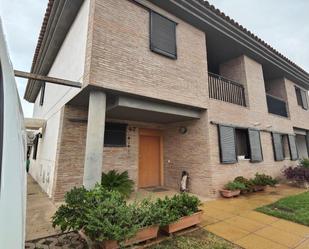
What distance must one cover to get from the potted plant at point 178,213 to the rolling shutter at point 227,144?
128 inches

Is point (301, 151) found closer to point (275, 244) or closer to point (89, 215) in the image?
point (275, 244)

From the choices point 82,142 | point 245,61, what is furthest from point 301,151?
point 82,142

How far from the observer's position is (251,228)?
152 inches

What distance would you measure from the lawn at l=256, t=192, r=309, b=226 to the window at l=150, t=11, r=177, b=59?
538 cm

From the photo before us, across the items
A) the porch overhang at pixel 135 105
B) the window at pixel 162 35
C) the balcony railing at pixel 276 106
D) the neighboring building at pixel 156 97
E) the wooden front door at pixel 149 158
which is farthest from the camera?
the balcony railing at pixel 276 106

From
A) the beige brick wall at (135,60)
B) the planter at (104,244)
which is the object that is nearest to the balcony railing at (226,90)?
the beige brick wall at (135,60)

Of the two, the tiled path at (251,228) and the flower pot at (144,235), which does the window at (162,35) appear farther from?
the tiled path at (251,228)

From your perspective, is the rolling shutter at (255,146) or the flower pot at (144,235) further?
the rolling shutter at (255,146)

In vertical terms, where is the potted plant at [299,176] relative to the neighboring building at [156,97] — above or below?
below

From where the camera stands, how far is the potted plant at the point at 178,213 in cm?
345

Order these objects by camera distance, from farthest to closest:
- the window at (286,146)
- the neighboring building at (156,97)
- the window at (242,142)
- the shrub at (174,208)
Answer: the window at (286,146)
the window at (242,142)
the neighboring building at (156,97)
the shrub at (174,208)

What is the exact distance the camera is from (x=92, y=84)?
4.39 meters

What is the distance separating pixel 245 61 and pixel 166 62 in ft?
16.4

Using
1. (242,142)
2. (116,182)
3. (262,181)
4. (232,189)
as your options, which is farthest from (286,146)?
(116,182)
